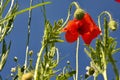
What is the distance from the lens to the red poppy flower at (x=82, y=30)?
1405 mm

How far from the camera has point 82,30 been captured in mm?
1499

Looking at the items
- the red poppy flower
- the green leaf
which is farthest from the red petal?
the green leaf

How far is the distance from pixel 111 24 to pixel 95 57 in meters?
0.18

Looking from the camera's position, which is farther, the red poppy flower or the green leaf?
the green leaf

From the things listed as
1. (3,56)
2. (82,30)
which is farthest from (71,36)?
(3,56)

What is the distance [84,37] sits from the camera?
4.66ft

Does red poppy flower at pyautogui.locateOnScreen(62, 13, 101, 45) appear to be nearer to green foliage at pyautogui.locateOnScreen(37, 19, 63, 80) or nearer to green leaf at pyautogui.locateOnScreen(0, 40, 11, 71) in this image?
green foliage at pyautogui.locateOnScreen(37, 19, 63, 80)

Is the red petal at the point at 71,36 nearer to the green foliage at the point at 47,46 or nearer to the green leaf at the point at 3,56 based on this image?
the green foliage at the point at 47,46

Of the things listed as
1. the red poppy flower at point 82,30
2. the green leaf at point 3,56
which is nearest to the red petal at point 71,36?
the red poppy flower at point 82,30

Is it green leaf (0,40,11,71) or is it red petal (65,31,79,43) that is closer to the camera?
red petal (65,31,79,43)

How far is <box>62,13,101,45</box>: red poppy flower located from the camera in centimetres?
141

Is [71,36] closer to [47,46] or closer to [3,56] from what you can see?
[47,46]

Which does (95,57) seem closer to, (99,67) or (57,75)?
Result: (99,67)

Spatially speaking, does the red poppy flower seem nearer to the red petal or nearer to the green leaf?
the red petal
